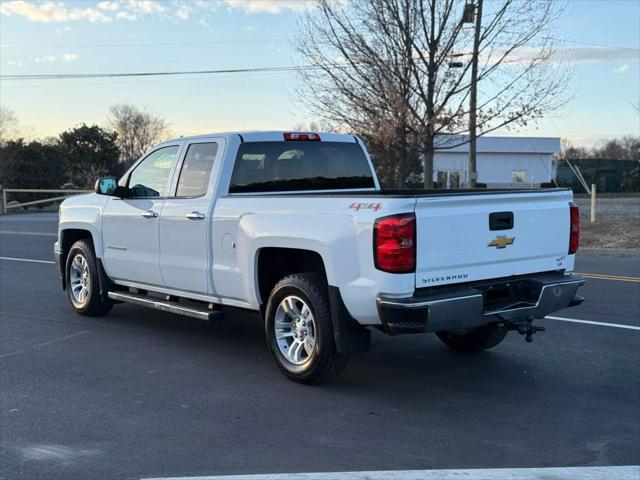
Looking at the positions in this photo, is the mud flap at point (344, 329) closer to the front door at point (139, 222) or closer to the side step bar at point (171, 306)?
the side step bar at point (171, 306)

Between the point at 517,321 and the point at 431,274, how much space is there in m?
0.98

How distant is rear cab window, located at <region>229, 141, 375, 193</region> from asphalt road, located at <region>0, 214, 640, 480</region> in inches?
64.2

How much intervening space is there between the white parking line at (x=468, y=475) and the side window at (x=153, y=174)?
150 inches

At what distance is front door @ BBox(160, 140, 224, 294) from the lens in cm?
638

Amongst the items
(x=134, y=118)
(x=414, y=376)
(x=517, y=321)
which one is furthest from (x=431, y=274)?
(x=134, y=118)

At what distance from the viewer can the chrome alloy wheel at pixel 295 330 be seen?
219 inches

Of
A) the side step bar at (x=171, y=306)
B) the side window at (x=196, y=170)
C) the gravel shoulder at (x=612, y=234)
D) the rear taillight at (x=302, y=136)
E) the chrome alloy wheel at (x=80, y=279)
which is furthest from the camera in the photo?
the gravel shoulder at (x=612, y=234)

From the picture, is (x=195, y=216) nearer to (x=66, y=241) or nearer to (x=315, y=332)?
(x=315, y=332)

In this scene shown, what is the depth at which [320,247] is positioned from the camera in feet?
17.2

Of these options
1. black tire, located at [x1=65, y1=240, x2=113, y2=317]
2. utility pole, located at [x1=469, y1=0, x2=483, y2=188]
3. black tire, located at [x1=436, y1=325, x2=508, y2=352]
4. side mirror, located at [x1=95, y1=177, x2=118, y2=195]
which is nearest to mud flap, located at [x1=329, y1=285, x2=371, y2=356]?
black tire, located at [x1=436, y1=325, x2=508, y2=352]

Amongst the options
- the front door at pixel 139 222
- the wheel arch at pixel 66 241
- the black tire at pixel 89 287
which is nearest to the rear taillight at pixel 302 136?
the front door at pixel 139 222

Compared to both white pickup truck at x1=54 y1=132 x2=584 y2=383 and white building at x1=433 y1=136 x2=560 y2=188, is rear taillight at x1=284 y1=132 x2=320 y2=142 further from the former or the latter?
white building at x1=433 y1=136 x2=560 y2=188

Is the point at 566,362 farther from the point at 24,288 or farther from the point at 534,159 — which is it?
the point at 534,159

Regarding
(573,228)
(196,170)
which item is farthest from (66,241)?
(573,228)
